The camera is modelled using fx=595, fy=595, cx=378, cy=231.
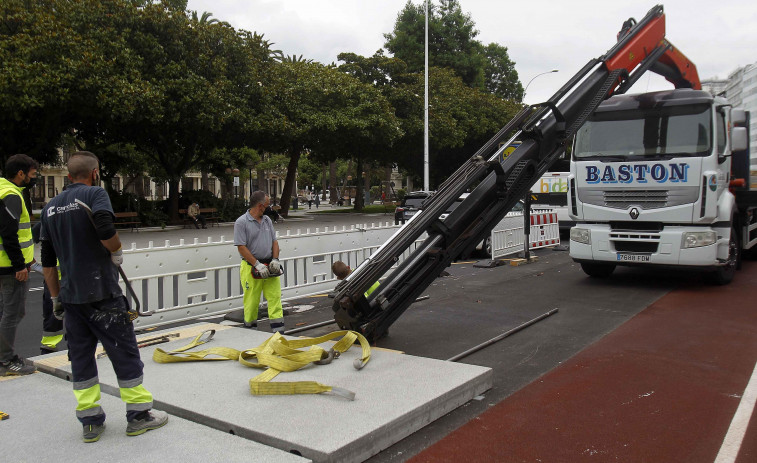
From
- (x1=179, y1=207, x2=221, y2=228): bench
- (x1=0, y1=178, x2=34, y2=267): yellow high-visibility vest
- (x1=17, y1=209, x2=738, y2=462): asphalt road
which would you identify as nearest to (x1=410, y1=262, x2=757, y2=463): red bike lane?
(x1=17, y1=209, x2=738, y2=462): asphalt road

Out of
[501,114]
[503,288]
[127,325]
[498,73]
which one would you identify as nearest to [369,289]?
[127,325]

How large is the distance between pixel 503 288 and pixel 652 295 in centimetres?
245

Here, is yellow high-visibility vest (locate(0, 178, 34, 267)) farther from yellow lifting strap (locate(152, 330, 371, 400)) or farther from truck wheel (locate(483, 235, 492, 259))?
truck wheel (locate(483, 235, 492, 259))

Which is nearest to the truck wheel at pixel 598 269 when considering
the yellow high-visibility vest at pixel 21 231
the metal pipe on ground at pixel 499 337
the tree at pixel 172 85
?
the metal pipe on ground at pixel 499 337

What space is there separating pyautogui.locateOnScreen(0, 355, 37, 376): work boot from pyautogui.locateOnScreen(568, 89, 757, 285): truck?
8.68 m

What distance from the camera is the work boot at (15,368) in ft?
17.6

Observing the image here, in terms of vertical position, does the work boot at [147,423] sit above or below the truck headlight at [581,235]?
below

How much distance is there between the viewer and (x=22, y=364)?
216 inches

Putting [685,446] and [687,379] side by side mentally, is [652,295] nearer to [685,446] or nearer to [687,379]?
[687,379]

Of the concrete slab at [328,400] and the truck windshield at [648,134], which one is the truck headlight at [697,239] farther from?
the concrete slab at [328,400]

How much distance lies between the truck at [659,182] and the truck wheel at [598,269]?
0.68 meters

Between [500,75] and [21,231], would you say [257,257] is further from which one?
[500,75]

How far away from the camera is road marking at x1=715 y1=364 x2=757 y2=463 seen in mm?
3961

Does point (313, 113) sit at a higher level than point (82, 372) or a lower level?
higher
